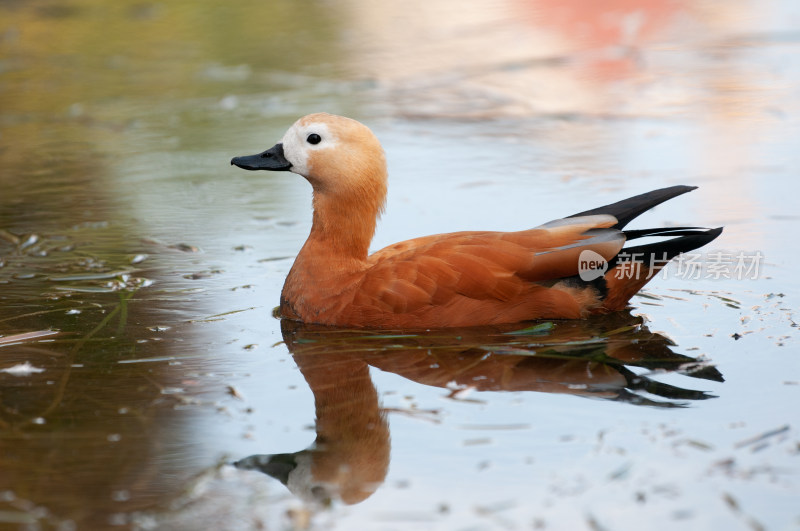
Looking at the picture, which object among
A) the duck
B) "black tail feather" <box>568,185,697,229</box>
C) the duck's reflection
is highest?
"black tail feather" <box>568,185,697,229</box>

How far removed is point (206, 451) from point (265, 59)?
876 centimetres

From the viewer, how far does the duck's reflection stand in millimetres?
3930

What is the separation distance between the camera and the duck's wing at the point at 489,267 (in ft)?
17.6

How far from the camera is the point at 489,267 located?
212 inches

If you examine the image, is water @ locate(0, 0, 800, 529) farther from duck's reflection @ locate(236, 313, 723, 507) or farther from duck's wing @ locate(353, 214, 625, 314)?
duck's wing @ locate(353, 214, 625, 314)

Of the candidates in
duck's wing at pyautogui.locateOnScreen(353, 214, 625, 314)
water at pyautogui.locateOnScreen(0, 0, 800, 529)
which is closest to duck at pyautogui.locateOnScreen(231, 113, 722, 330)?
duck's wing at pyautogui.locateOnScreen(353, 214, 625, 314)

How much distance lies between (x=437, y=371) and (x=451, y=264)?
77 centimetres

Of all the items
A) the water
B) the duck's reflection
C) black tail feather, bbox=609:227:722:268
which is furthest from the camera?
black tail feather, bbox=609:227:722:268

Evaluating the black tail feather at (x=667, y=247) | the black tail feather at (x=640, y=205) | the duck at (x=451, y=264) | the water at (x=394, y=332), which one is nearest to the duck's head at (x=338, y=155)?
the duck at (x=451, y=264)

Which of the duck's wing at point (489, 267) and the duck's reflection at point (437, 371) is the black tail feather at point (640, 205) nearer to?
the duck's wing at point (489, 267)

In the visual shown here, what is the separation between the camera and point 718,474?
12.2 feet

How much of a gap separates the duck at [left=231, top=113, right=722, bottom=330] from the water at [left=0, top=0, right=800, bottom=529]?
17cm

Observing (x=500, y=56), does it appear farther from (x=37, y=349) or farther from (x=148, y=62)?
(x=37, y=349)

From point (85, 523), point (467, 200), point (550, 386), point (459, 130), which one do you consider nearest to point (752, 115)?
point (459, 130)
